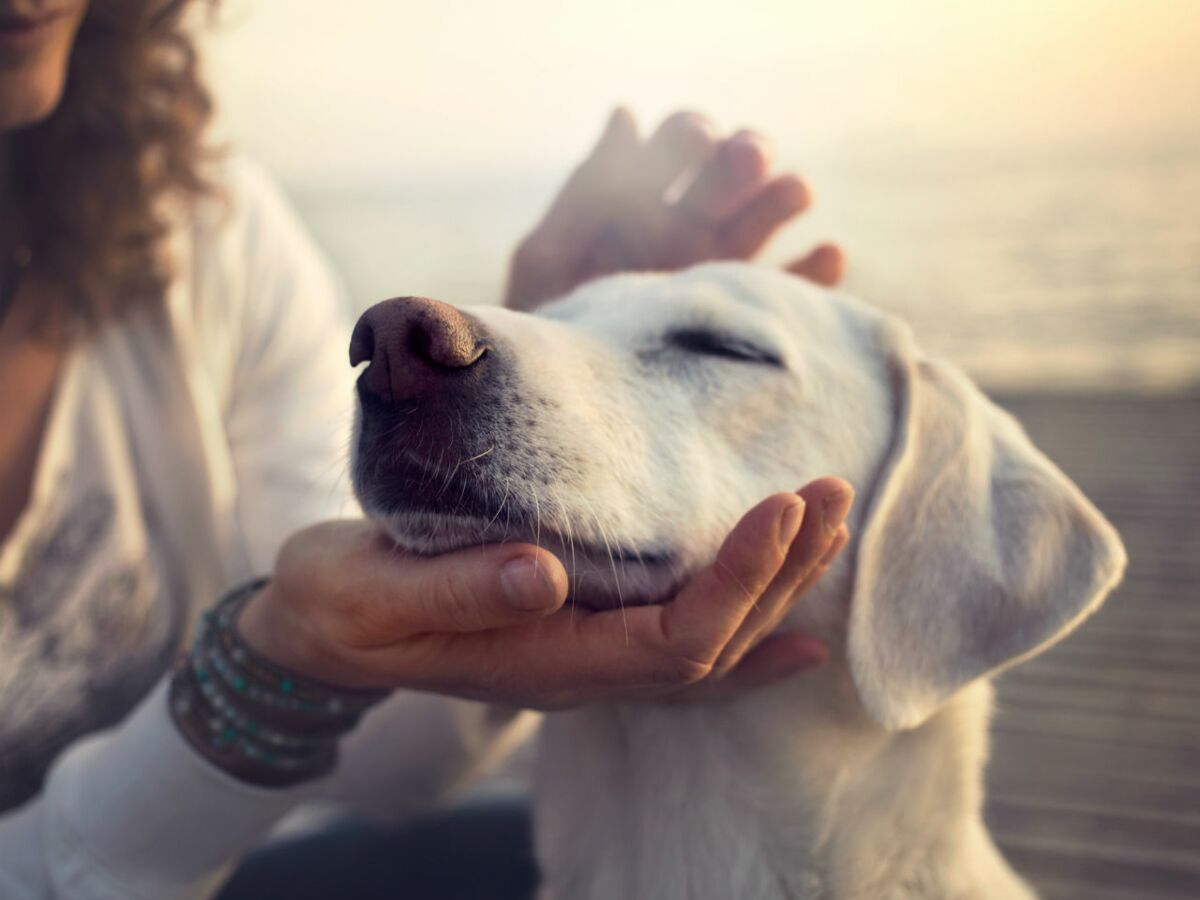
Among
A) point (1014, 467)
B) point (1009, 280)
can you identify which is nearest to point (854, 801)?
point (1014, 467)

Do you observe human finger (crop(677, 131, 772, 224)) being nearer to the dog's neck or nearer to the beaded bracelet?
the dog's neck

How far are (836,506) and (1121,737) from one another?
2086mm

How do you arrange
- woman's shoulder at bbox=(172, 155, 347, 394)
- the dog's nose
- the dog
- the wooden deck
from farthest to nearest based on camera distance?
1. the wooden deck
2. woman's shoulder at bbox=(172, 155, 347, 394)
3. the dog
4. the dog's nose

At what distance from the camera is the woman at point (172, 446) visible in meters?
1.61

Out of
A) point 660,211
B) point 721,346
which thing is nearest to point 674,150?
point 660,211

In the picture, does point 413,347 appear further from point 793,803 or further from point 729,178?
point 729,178

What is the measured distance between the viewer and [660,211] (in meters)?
2.22

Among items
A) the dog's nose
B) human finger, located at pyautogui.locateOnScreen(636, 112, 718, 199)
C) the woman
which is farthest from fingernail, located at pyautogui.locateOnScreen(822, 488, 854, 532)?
human finger, located at pyautogui.locateOnScreen(636, 112, 718, 199)

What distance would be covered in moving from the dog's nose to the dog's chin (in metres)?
0.16

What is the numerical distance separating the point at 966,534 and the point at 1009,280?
2.64 metres

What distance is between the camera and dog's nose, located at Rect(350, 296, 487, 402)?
1085 millimetres

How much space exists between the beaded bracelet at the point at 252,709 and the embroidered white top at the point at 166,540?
90mm

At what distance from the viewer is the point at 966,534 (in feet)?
4.83

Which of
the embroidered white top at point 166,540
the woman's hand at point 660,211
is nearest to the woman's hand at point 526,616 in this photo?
the embroidered white top at point 166,540
